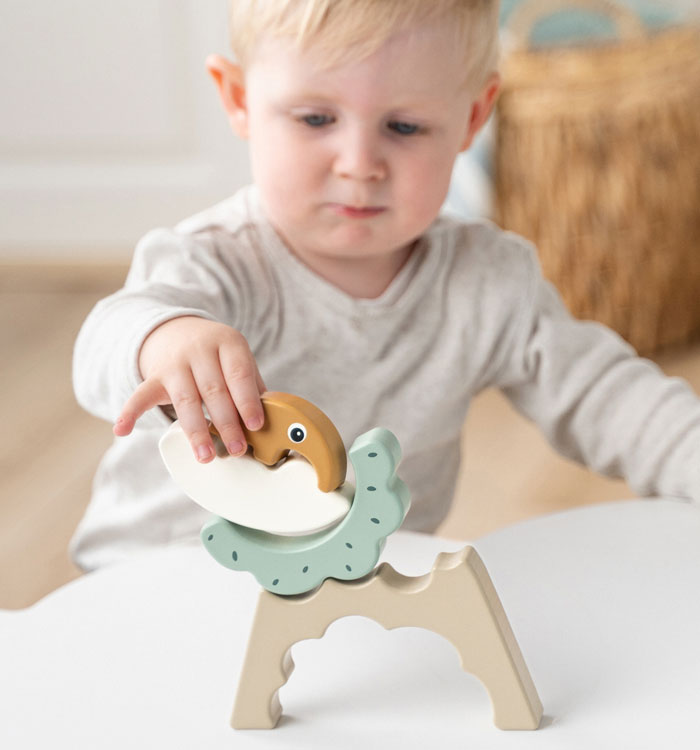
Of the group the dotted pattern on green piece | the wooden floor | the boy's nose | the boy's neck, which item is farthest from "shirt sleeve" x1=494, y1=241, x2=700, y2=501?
the wooden floor

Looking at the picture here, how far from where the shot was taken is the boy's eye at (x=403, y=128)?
2.78 feet

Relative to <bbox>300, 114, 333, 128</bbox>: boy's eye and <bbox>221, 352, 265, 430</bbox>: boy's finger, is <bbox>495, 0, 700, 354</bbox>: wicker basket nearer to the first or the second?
<bbox>300, 114, 333, 128</bbox>: boy's eye

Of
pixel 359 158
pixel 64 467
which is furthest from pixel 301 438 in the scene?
pixel 64 467

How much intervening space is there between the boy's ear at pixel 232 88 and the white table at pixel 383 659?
1.32ft

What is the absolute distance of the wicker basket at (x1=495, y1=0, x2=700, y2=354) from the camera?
6.47 feet

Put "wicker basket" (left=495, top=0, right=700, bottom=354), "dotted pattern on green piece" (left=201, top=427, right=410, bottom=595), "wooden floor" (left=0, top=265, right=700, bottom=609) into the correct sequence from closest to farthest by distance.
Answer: "dotted pattern on green piece" (left=201, top=427, right=410, bottom=595) → "wooden floor" (left=0, top=265, right=700, bottom=609) → "wicker basket" (left=495, top=0, right=700, bottom=354)

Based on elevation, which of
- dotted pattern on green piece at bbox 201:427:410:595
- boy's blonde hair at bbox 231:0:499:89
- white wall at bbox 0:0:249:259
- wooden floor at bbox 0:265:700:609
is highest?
boy's blonde hair at bbox 231:0:499:89

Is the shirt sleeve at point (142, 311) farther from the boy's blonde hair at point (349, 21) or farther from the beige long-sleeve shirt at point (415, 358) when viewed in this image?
the boy's blonde hair at point (349, 21)

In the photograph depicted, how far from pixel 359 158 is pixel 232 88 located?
0.19 m

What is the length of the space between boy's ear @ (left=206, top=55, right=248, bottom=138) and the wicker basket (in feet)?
3.65

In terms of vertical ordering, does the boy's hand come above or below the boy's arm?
above

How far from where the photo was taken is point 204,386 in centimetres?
61

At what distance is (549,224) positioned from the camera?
2.02m

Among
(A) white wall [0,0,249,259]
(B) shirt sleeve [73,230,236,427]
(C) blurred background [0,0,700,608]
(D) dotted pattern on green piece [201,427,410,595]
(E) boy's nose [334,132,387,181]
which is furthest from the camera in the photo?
(A) white wall [0,0,249,259]
